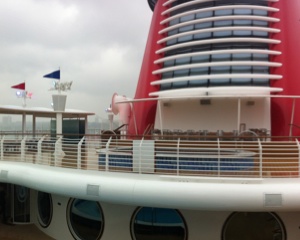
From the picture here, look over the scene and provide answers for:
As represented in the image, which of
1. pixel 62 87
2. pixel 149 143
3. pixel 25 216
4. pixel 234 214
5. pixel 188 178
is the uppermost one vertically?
pixel 62 87

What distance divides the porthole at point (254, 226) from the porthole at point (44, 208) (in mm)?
4539

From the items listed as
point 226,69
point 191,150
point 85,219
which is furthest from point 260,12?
point 85,219

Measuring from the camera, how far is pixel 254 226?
695 cm

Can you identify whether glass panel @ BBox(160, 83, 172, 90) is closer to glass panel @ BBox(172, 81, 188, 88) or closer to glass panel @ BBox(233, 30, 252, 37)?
glass panel @ BBox(172, 81, 188, 88)

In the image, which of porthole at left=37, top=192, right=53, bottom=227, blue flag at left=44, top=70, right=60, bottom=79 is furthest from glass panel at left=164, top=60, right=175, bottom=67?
porthole at left=37, top=192, right=53, bottom=227

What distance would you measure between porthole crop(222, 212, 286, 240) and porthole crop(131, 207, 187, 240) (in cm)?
94

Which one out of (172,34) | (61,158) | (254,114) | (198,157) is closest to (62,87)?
(172,34)

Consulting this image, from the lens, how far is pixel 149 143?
6543 mm

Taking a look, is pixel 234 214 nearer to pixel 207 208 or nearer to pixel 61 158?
pixel 207 208

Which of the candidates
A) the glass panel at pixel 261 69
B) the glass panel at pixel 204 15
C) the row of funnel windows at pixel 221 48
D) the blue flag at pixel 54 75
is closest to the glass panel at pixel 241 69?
the row of funnel windows at pixel 221 48

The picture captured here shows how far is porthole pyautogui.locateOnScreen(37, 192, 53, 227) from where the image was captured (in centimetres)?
883

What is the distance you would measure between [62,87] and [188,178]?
8.05 metres

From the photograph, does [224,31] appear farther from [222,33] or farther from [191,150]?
[191,150]

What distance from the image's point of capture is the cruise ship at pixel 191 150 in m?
6.04
